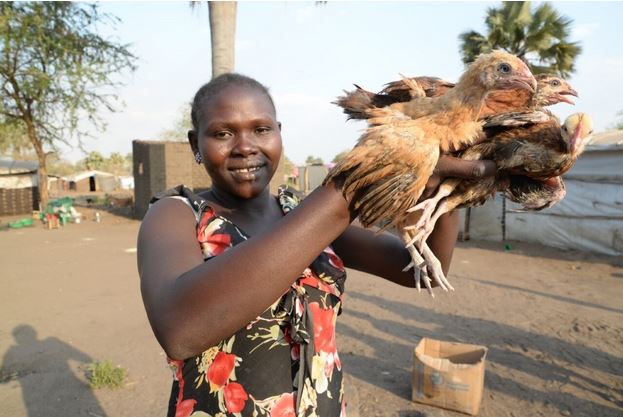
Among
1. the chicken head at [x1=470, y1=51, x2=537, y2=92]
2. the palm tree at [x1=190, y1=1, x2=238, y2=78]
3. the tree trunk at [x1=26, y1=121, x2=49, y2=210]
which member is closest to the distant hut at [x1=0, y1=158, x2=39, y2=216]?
the tree trunk at [x1=26, y1=121, x2=49, y2=210]

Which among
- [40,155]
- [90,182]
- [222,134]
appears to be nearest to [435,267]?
[222,134]

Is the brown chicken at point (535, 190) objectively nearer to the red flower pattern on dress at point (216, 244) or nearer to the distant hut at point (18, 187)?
the red flower pattern on dress at point (216, 244)

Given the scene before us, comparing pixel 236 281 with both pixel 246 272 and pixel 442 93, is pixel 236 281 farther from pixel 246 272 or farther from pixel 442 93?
pixel 442 93

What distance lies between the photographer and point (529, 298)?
6762 millimetres

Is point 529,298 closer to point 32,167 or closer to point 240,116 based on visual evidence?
point 240,116

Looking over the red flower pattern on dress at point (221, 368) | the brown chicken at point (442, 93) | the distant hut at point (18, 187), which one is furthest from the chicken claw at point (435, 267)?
the distant hut at point (18, 187)

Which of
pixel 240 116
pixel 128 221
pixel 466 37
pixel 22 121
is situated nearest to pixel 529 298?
pixel 240 116

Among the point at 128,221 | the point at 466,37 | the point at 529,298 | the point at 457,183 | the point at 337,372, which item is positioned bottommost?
the point at 128,221

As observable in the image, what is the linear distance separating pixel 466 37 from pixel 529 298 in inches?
355

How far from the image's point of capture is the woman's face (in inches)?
49.6

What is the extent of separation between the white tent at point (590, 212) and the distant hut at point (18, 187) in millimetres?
20929

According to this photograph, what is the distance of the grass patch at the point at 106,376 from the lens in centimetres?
392

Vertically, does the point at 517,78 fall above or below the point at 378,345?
above

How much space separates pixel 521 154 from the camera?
108cm
